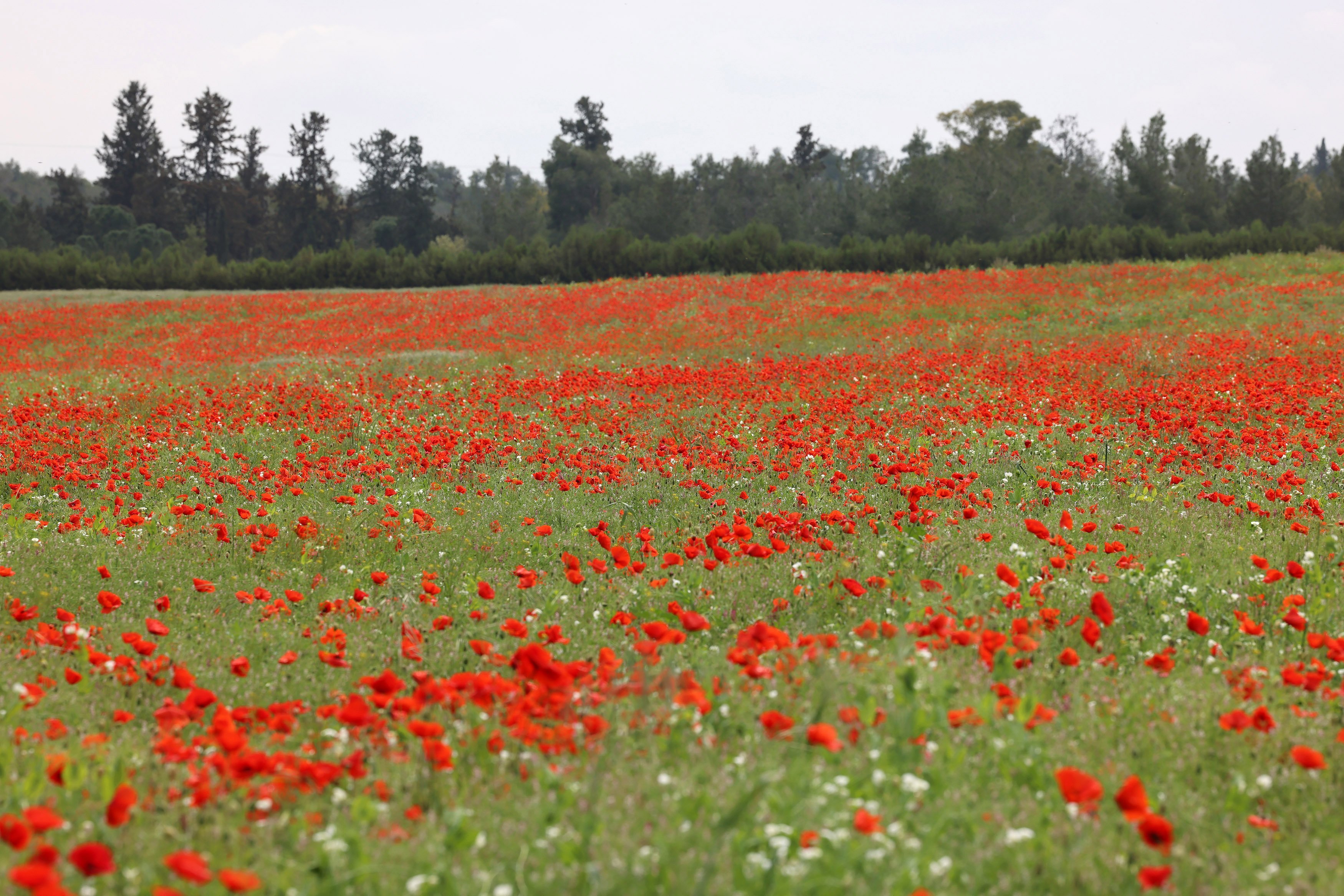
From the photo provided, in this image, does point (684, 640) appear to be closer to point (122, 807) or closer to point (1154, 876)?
point (1154, 876)

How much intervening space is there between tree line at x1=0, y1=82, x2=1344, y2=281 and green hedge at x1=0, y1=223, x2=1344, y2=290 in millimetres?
382

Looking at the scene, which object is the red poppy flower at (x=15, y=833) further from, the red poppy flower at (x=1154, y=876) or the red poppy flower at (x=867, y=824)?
the red poppy flower at (x=1154, y=876)

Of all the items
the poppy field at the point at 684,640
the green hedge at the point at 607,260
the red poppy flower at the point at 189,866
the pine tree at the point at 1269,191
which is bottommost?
the poppy field at the point at 684,640

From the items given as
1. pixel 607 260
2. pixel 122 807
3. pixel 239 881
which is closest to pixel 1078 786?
pixel 239 881

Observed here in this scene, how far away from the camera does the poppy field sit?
277 centimetres

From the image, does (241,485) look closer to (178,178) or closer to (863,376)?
(863,376)

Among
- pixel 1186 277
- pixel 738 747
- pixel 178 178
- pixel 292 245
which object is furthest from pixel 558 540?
pixel 178 178

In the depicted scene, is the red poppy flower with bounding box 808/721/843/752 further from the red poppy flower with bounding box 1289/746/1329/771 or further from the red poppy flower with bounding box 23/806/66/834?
the red poppy flower with bounding box 23/806/66/834

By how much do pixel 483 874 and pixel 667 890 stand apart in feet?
1.71

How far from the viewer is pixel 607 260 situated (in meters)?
42.7

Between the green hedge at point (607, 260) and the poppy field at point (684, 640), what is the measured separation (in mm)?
23763

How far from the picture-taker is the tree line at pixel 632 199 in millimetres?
49438

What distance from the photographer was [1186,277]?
25.5 meters

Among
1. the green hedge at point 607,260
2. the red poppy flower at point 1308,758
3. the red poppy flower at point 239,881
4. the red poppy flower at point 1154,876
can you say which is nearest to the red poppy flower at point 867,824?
the red poppy flower at point 1154,876
